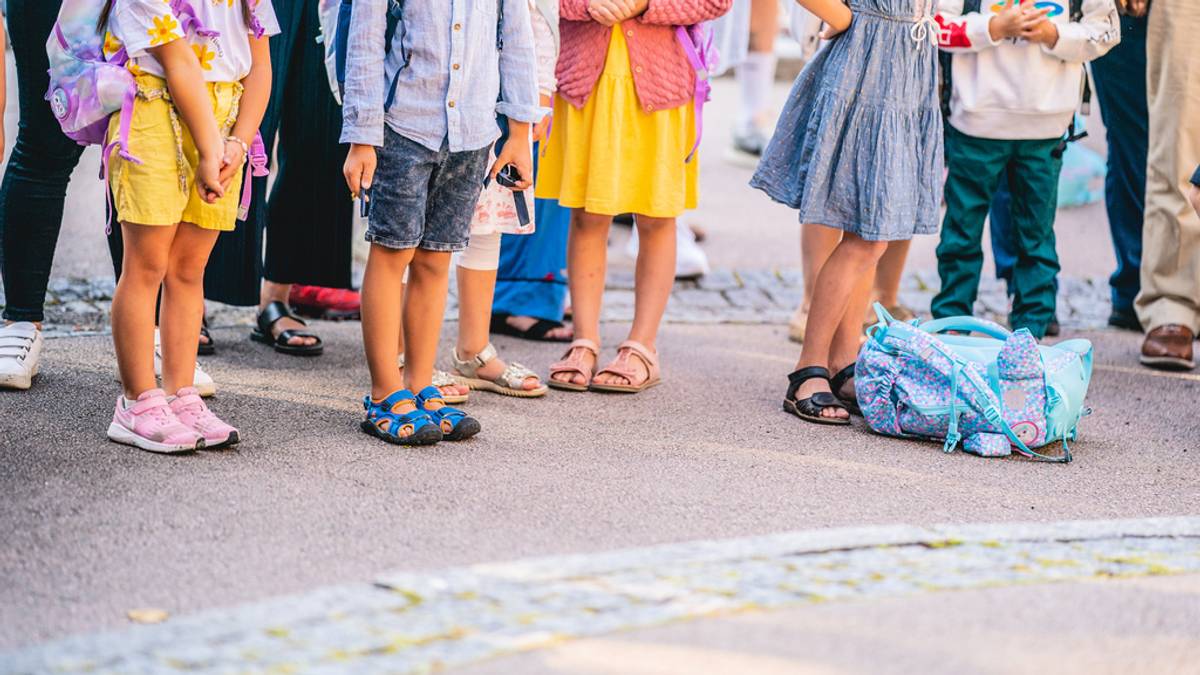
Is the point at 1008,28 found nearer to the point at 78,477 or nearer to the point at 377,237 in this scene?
the point at 377,237

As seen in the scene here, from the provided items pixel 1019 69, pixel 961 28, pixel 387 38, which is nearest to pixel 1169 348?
pixel 1019 69

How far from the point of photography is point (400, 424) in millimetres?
4113

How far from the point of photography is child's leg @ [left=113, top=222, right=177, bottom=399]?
3.84 m

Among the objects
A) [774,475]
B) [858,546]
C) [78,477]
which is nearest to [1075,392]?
→ [774,475]

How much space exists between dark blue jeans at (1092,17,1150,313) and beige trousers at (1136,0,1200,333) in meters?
0.20

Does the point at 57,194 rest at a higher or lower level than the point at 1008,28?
lower

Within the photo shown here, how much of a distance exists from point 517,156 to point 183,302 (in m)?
1.02

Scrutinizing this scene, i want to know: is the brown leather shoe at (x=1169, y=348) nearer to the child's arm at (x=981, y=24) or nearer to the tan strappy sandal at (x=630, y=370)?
the child's arm at (x=981, y=24)

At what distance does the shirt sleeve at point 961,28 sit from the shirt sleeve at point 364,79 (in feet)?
7.29

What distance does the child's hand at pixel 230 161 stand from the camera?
3857 mm

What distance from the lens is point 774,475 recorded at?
159 inches

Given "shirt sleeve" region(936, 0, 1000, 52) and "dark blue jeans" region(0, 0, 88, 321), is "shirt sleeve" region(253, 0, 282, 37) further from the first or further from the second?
"shirt sleeve" region(936, 0, 1000, 52)

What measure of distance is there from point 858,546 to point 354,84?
1.74 metres

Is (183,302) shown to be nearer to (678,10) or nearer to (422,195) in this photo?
(422,195)
